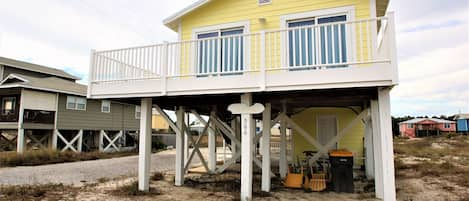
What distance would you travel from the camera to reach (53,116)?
17.5 meters

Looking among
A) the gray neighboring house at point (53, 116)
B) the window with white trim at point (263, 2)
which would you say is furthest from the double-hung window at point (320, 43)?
the gray neighboring house at point (53, 116)

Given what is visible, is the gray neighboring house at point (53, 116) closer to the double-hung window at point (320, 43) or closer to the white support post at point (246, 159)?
the white support post at point (246, 159)

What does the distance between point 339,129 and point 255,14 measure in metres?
6.35

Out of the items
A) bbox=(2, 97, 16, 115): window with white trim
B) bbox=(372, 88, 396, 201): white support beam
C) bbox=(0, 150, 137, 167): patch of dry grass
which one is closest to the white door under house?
bbox=(372, 88, 396, 201): white support beam

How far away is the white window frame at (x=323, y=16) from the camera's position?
6.57m

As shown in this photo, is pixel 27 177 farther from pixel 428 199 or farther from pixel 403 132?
pixel 403 132

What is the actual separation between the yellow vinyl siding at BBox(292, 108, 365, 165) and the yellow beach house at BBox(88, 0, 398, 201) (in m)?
1.95

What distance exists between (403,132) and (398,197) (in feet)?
145

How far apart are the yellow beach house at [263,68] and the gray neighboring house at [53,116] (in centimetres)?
929

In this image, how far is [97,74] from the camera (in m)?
7.19

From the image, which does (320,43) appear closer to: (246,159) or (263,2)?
(263,2)

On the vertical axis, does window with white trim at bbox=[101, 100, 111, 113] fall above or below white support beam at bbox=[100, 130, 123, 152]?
above

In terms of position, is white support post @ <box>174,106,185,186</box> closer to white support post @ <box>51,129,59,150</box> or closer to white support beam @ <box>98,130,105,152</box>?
white support post @ <box>51,129,59,150</box>

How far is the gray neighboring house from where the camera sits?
16.3m
